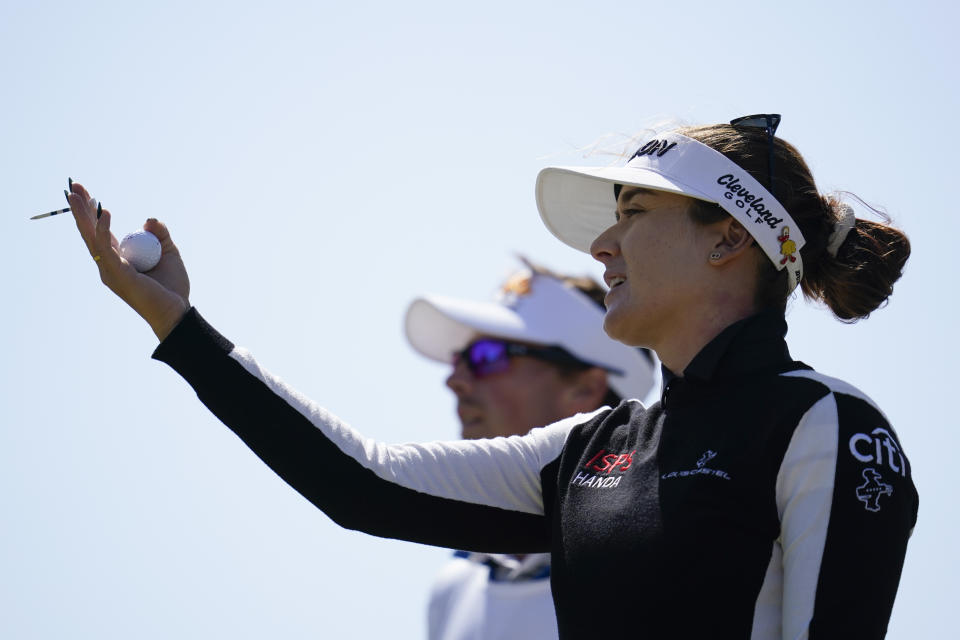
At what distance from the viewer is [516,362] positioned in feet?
23.3

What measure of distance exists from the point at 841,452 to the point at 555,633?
2.98 m

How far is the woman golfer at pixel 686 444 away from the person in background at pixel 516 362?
8.93 feet

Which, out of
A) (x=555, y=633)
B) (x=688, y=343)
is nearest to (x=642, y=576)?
(x=688, y=343)

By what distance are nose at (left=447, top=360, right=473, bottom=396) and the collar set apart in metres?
3.71

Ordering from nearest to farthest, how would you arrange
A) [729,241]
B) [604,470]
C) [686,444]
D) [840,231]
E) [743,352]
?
1. [686,444]
2. [743,352]
3. [604,470]
4. [729,241]
5. [840,231]

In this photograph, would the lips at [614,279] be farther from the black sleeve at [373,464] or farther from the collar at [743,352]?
the black sleeve at [373,464]

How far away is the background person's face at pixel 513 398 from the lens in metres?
6.89

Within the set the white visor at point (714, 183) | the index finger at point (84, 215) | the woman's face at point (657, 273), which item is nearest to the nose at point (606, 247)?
the woman's face at point (657, 273)

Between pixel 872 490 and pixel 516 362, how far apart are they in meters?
4.21

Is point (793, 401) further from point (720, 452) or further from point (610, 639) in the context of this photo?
point (610, 639)

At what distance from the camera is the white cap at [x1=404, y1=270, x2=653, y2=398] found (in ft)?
23.6

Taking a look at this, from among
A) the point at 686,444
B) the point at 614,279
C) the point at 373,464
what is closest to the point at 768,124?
the point at 614,279

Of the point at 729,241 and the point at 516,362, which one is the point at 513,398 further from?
the point at 729,241

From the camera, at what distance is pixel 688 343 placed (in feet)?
11.5
